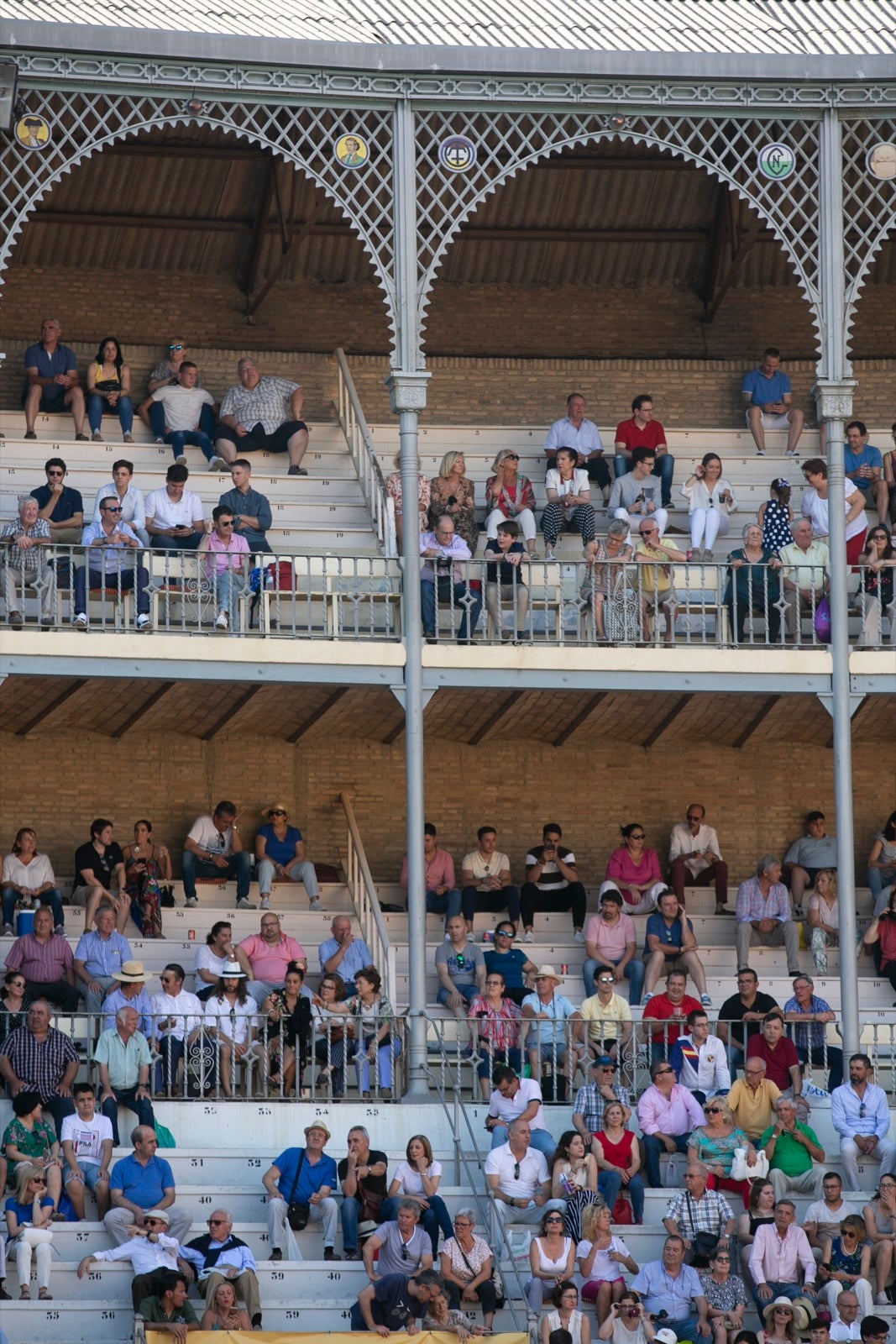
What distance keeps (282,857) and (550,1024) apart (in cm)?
367

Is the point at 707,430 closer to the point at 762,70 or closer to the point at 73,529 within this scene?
the point at 762,70

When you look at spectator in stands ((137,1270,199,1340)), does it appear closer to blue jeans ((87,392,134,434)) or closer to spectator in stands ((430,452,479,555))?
spectator in stands ((430,452,479,555))

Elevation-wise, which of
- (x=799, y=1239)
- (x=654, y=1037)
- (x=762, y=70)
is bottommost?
(x=799, y=1239)

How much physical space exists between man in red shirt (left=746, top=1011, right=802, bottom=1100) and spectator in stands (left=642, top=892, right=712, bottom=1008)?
149 centimetres

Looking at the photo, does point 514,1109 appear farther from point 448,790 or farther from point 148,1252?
point 448,790

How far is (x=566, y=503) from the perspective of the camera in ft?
73.5

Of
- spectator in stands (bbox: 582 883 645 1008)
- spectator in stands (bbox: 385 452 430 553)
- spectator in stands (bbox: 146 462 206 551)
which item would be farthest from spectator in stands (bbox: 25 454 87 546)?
spectator in stands (bbox: 582 883 645 1008)

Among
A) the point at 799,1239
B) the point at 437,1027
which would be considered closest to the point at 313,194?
the point at 437,1027

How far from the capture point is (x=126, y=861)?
A: 21359mm

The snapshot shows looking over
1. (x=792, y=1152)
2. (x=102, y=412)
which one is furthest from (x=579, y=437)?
(x=792, y=1152)

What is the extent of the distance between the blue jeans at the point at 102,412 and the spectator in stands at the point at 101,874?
375 centimetres

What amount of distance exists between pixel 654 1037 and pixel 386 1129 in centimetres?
222

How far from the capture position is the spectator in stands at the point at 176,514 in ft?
68.2

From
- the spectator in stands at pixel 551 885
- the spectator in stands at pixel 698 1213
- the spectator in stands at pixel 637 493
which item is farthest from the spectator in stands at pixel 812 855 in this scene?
the spectator in stands at pixel 698 1213
